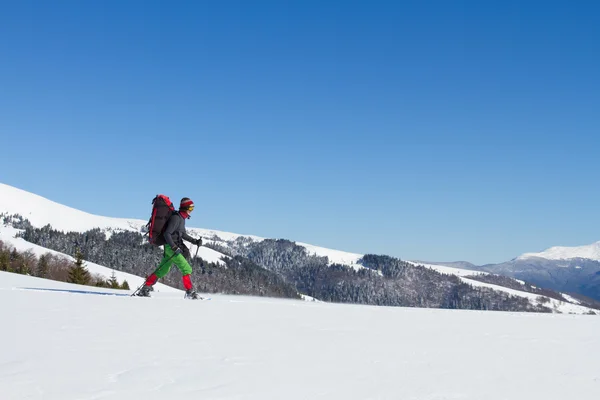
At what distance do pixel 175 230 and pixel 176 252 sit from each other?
0.56 metres

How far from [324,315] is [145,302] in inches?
157

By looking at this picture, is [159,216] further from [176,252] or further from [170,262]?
[170,262]

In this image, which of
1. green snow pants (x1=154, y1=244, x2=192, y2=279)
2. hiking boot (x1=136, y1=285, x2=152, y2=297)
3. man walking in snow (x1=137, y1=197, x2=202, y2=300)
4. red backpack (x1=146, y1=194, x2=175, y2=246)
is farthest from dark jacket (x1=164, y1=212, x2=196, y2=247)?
hiking boot (x1=136, y1=285, x2=152, y2=297)

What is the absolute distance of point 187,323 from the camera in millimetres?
8031

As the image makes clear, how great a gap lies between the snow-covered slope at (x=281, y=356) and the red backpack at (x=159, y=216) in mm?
3741

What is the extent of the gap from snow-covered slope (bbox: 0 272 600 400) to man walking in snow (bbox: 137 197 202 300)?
11.8 ft

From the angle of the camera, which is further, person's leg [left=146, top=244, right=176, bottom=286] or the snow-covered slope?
person's leg [left=146, top=244, right=176, bottom=286]

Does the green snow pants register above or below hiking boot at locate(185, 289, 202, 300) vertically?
above

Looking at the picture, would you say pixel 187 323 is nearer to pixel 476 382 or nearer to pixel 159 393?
pixel 159 393

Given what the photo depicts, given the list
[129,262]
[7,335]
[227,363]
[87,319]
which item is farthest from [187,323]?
[129,262]

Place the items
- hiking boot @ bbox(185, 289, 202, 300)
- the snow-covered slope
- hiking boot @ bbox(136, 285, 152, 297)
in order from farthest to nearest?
hiking boot @ bbox(136, 285, 152, 297) → hiking boot @ bbox(185, 289, 202, 300) → the snow-covered slope

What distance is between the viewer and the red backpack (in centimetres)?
1317

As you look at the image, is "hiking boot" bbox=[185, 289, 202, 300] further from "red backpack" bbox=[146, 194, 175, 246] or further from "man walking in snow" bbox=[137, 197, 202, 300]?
"red backpack" bbox=[146, 194, 175, 246]

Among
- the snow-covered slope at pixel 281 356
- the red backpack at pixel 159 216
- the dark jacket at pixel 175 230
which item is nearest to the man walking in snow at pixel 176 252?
the dark jacket at pixel 175 230
